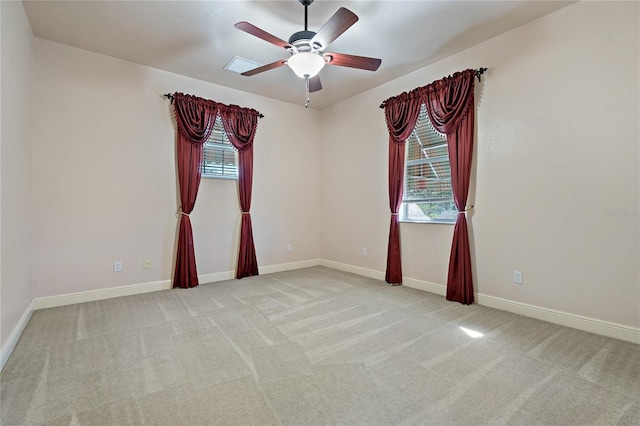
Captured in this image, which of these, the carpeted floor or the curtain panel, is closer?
the carpeted floor

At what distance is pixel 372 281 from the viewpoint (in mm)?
4242

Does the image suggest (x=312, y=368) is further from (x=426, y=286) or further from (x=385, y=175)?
(x=385, y=175)

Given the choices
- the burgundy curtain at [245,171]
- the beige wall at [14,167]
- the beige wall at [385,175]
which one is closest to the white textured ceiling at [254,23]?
the beige wall at [385,175]

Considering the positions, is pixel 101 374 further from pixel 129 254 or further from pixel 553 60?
pixel 553 60

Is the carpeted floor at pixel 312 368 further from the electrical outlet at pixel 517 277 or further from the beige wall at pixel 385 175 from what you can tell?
the beige wall at pixel 385 175

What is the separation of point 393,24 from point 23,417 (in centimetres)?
389

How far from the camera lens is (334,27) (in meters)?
2.16

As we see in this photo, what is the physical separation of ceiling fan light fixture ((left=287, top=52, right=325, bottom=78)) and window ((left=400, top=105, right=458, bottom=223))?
6.05 feet

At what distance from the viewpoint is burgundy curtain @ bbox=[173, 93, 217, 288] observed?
153 inches

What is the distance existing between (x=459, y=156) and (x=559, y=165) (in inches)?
35.7

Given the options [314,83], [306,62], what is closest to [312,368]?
[306,62]

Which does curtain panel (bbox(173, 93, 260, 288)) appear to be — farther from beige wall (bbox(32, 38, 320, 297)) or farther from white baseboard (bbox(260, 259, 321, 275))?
white baseboard (bbox(260, 259, 321, 275))

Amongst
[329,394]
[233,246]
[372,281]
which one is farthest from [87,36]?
[372,281]

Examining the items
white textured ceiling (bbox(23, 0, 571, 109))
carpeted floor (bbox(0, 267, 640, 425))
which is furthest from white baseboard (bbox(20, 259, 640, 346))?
white textured ceiling (bbox(23, 0, 571, 109))
